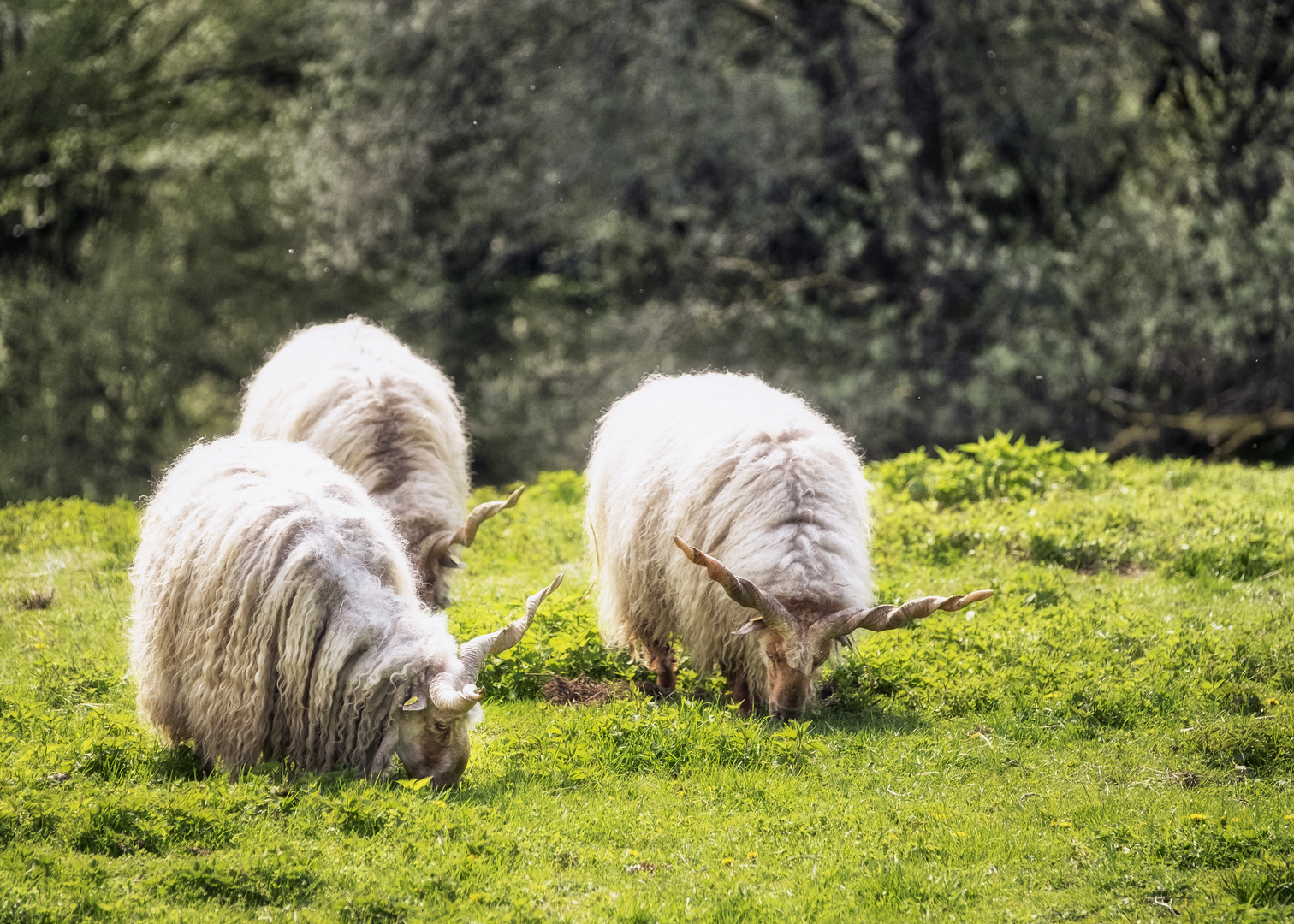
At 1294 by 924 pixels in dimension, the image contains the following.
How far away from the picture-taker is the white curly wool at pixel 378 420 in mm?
8609

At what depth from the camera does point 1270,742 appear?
5988 mm

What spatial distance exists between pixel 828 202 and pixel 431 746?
44.9 feet

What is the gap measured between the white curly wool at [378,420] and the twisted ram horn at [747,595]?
270 cm

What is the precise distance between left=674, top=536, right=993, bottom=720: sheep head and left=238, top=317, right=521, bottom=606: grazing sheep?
2316mm

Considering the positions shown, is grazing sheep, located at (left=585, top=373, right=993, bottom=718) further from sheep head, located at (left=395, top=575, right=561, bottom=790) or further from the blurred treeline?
the blurred treeline

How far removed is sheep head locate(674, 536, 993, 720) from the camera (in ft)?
21.1

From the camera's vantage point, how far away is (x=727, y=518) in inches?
275

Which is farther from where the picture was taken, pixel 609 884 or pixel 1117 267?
pixel 1117 267

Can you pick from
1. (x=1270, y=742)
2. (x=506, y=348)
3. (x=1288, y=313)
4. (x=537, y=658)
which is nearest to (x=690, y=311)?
(x=506, y=348)

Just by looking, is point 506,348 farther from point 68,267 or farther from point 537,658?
point 537,658

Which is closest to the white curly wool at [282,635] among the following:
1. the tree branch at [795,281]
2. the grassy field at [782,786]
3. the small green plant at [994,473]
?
the grassy field at [782,786]

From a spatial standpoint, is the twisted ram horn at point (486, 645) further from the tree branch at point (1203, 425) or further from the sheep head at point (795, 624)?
the tree branch at point (1203, 425)

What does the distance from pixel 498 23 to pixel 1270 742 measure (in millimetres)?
13544

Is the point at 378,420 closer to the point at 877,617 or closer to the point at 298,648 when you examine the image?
the point at 298,648
